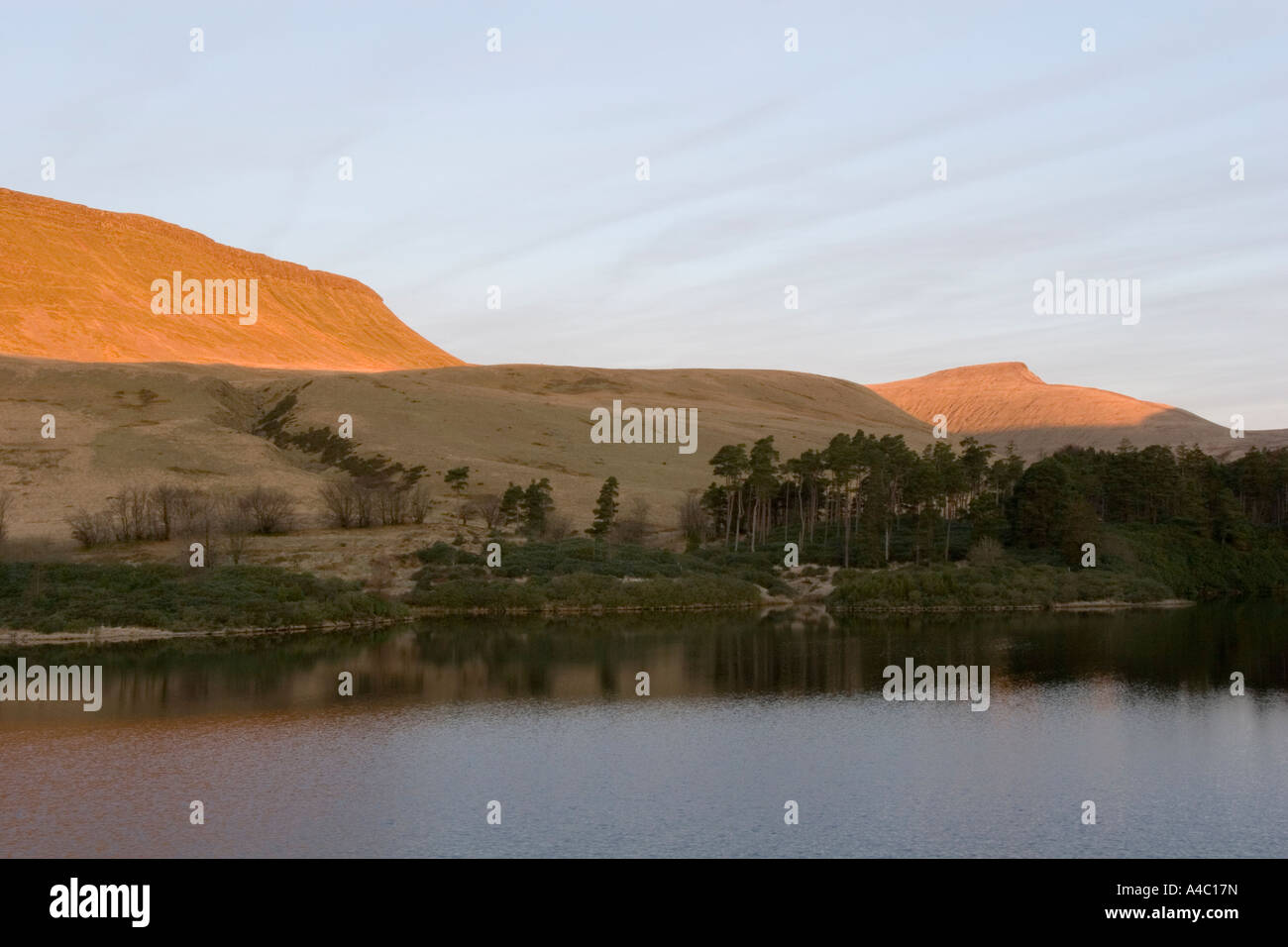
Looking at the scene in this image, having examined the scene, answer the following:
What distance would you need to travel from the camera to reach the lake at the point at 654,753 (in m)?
27.1

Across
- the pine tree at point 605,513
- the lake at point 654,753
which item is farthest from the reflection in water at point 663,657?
the pine tree at point 605,513

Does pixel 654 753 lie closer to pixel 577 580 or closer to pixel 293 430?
pixel 577 580

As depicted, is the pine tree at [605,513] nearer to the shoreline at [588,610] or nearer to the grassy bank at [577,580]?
the grassy bank at [577,580]

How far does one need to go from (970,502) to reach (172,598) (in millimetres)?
59966

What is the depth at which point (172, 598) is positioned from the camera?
66375 mm

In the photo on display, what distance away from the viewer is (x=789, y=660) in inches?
2112

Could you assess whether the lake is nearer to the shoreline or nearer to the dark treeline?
the shoreline

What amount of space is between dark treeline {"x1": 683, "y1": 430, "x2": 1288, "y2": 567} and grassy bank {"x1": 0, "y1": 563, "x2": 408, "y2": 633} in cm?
3142

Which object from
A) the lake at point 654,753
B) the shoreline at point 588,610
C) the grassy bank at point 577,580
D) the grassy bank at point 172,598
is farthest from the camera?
the grassy bank at point 577,580

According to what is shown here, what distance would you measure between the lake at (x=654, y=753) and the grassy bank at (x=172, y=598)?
494cm

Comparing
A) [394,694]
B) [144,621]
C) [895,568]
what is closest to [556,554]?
[895,568]

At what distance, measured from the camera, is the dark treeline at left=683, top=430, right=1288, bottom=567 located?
87.4 meters
